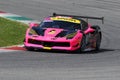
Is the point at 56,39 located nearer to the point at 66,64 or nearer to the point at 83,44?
the point at 83,44

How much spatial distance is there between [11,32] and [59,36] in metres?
3.75

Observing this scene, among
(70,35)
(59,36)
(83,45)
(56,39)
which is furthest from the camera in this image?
(83,45)

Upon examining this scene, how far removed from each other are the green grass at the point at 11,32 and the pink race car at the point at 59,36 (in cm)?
Result: 121

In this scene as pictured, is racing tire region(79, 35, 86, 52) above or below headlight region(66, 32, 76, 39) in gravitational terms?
below

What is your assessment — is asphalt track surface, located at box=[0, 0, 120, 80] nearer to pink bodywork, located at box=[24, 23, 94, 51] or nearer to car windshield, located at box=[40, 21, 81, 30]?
pink bodywork, located at box=[24, 23, 94, 51]

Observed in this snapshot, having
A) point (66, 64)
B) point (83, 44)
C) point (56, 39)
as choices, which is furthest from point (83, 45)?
point (66, 64)

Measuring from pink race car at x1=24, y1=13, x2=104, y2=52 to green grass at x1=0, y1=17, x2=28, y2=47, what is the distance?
1210 millimetres

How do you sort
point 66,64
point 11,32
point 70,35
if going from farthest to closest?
point 11,32
point 70,35
point 66,64

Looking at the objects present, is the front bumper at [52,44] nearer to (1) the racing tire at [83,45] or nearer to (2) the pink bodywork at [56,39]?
(2) the pink bodywork at [56,39]

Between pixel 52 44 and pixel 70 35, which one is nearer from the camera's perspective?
pixel 52 44

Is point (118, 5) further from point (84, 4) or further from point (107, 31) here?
point (107, 31)

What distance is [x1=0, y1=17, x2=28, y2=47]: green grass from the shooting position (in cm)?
1866

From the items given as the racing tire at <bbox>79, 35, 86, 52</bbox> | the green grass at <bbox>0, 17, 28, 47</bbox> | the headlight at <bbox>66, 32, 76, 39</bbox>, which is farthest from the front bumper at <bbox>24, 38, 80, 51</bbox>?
the green grass at <bbox>0, 17, 28, 47</bbox>

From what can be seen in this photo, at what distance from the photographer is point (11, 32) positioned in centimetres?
2038
